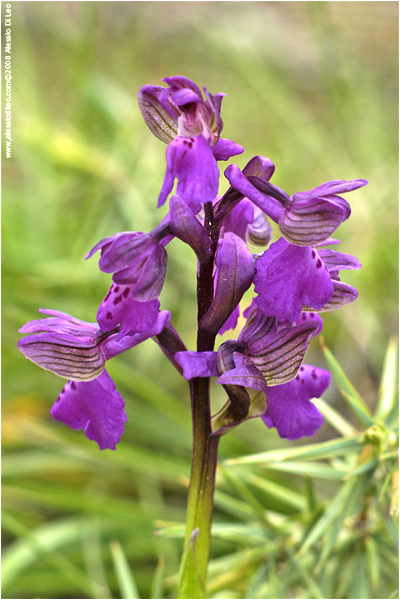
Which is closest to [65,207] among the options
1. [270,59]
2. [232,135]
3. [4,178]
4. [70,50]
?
[70,50]

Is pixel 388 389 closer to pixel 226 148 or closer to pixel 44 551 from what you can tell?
pixel 226 148

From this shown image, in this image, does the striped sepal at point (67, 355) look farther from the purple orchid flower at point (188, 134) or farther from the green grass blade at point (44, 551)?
the green grass blade at point (44, 551)

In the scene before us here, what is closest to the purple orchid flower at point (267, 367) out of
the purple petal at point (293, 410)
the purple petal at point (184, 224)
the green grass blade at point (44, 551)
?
the purple petal at point (293, 410)

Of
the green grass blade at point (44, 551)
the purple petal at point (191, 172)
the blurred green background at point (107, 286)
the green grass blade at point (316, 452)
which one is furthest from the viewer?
the blurred green background at point (107, 286)

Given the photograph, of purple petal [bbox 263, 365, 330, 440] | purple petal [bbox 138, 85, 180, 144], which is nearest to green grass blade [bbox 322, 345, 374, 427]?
purple petal [bbox 263, 365, 330, 440]

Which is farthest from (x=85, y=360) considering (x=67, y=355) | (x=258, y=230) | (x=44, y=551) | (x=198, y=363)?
(x=44, y=551)
